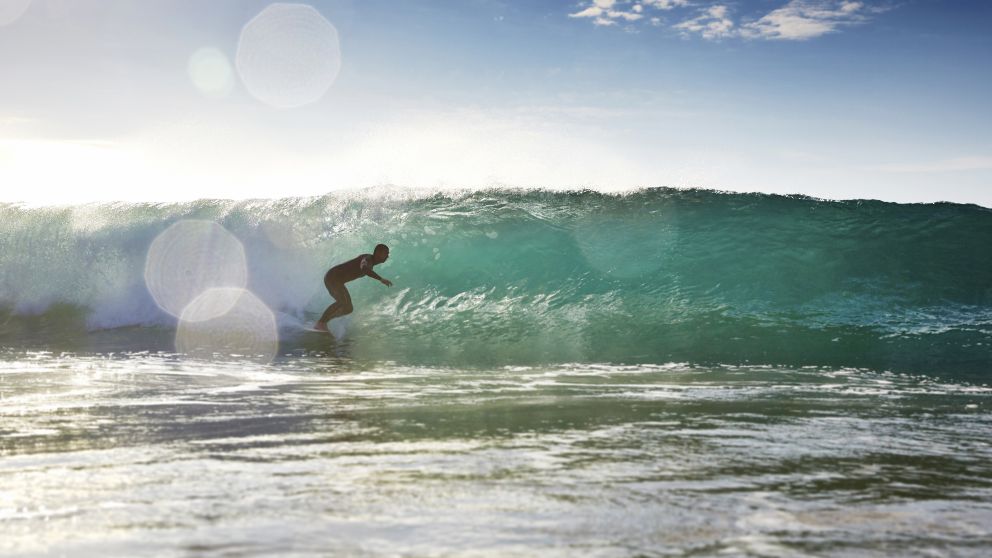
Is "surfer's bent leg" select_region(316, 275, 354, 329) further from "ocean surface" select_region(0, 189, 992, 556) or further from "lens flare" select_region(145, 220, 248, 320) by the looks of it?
"lens flare" select_region(145, 220, 248, 320)

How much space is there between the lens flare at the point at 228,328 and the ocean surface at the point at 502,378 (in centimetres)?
9

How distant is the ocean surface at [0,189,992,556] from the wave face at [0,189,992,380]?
0.07 m

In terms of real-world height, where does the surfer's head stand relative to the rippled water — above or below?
above

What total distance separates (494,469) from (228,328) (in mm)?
10816

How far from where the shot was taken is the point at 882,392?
770 cm

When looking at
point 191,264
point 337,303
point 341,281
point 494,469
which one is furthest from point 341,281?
point 494,469

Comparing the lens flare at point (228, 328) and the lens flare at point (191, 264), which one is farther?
the lens flare at point (191, 264)

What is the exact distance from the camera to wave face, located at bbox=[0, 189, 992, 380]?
1166 centimetres

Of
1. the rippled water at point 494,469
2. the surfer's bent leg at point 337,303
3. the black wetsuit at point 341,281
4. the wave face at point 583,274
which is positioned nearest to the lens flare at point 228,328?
the wave face at point 583,274

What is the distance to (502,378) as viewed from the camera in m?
8.70

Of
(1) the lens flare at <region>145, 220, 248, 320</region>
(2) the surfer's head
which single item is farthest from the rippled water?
(1) the lens flare at <region>145, 220, 248, 320</region>

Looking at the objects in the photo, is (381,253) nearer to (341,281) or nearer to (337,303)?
(341,281)

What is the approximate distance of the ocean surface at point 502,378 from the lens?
3467 millimetres

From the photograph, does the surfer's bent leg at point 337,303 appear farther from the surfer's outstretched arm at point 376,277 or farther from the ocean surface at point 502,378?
the surfer's outstretched arm at point 376,277
